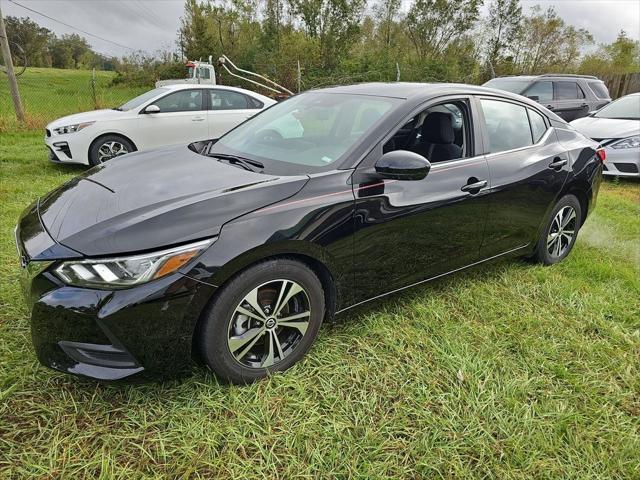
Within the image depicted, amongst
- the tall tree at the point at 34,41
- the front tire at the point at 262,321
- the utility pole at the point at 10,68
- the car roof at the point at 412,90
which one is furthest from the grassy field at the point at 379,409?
the tall tree at the point at 34,41

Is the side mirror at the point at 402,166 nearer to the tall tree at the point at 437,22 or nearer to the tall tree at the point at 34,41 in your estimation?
the tall tree at the point at 437,22

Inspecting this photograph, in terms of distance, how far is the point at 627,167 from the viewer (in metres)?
6.75

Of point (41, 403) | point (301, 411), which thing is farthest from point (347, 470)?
point (41, 403)

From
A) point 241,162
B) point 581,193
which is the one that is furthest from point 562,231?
point 241,162

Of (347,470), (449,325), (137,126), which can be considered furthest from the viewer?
(137,126)

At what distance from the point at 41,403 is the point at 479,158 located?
2.79m

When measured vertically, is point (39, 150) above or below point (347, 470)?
above

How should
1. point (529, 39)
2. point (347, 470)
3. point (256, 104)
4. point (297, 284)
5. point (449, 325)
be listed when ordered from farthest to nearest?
point (529, 39)
point (256, 104)
point (449, 325)
point (297, 284)
point (347, 470)

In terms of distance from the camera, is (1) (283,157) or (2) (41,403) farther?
(1) (283,157)

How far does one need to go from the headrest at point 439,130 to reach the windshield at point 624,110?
6211 mm

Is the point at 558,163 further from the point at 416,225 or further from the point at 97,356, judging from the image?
the point at 97,356

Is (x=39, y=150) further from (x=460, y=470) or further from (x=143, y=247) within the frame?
(x=460, y=470)

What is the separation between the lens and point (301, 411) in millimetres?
2062

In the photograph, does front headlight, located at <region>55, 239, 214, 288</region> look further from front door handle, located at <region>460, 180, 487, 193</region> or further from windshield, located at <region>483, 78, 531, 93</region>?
windshield, located at <region>483, 78, 531, 93</region>
